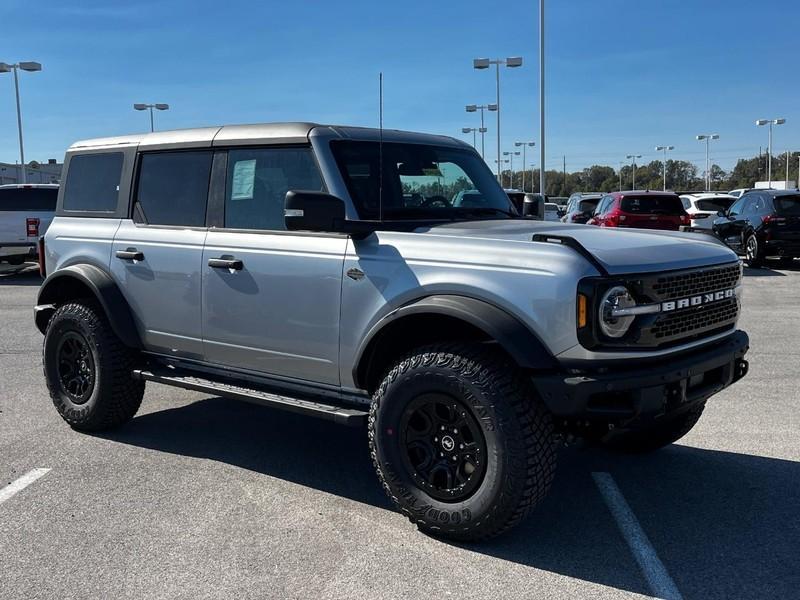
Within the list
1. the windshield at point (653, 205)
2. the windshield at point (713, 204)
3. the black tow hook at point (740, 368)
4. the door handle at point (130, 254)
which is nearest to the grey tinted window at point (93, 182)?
the door handle at point (130, 254)

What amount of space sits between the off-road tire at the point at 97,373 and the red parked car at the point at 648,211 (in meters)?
13.2

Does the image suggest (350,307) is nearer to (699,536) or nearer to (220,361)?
(220,361)

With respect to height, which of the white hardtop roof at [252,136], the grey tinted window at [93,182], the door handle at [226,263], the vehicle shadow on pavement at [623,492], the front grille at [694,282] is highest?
the white hardtop roof at [252,136]

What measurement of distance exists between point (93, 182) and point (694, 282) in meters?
4.21

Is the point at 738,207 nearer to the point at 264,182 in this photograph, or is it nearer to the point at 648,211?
the point at 648,211

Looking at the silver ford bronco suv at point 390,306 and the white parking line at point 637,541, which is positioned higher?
the silver ford bronco suv at point 390,306

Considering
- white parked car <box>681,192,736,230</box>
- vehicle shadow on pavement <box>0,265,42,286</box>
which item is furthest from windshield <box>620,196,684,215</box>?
vehicle shadow on pavement <box>0,265,42,286</box>

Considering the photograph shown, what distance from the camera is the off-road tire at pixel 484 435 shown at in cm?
357

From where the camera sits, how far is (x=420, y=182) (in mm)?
4879

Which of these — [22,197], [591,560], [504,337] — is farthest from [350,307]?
[22,197]

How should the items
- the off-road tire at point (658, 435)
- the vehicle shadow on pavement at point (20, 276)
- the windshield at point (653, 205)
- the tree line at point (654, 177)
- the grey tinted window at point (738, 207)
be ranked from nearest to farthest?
the off-road tire at point (658, 435)
the vehicle shadow on pavement at point (20, 276)
the windshield at point (653, 205)
the grey tinted window at point (738, 207)
the tree line at point (654, 177)

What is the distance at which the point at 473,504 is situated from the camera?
12.1ft

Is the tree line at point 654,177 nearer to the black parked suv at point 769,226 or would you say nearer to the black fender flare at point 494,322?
the black parked suv at point 769,226

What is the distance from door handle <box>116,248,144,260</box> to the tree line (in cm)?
11222
